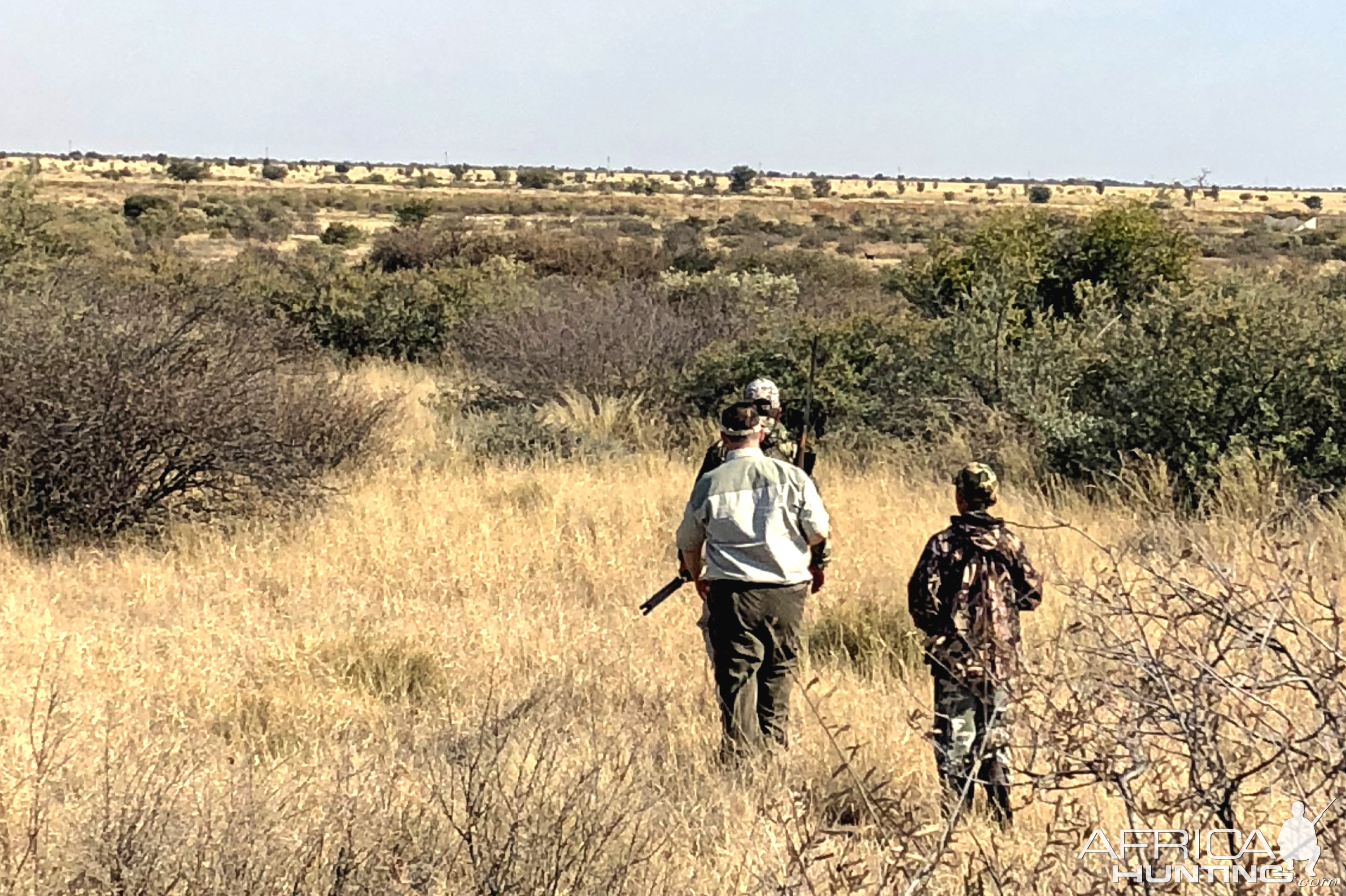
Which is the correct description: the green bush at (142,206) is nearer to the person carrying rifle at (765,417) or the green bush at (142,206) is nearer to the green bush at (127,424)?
the green bush at (127,424)

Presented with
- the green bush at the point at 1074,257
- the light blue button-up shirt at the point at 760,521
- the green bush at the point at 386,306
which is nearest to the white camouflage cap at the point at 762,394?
the light blue button-up shirt at the point at 760,521

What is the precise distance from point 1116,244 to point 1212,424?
5.42m

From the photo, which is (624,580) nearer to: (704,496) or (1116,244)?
(704,496)

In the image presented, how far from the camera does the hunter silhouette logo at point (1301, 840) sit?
8.63ft

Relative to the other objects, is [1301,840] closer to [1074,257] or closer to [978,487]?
[978,487]

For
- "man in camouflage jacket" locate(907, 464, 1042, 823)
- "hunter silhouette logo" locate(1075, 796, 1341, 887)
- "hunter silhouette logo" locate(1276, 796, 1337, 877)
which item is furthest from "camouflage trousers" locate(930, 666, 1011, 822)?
"hunter silhouette logo" locate(1276, 796, 1337, 877)

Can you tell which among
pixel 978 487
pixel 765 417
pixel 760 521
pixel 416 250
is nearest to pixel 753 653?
pixel 760 521

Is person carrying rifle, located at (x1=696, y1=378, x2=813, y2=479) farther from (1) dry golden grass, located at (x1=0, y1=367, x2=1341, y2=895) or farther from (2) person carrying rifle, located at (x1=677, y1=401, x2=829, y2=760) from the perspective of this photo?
(1) dry golden grass, located at (x1=0, y1=367, x2=1341, y2=895)

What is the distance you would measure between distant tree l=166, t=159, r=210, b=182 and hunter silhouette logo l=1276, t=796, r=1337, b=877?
8981 centimetres

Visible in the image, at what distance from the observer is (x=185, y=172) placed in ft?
282

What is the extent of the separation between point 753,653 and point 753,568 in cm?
36

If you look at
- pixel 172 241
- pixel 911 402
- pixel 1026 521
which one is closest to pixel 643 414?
pixel 911 402

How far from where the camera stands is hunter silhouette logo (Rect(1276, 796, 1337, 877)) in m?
2.63

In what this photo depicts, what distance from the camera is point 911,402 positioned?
12.3m
